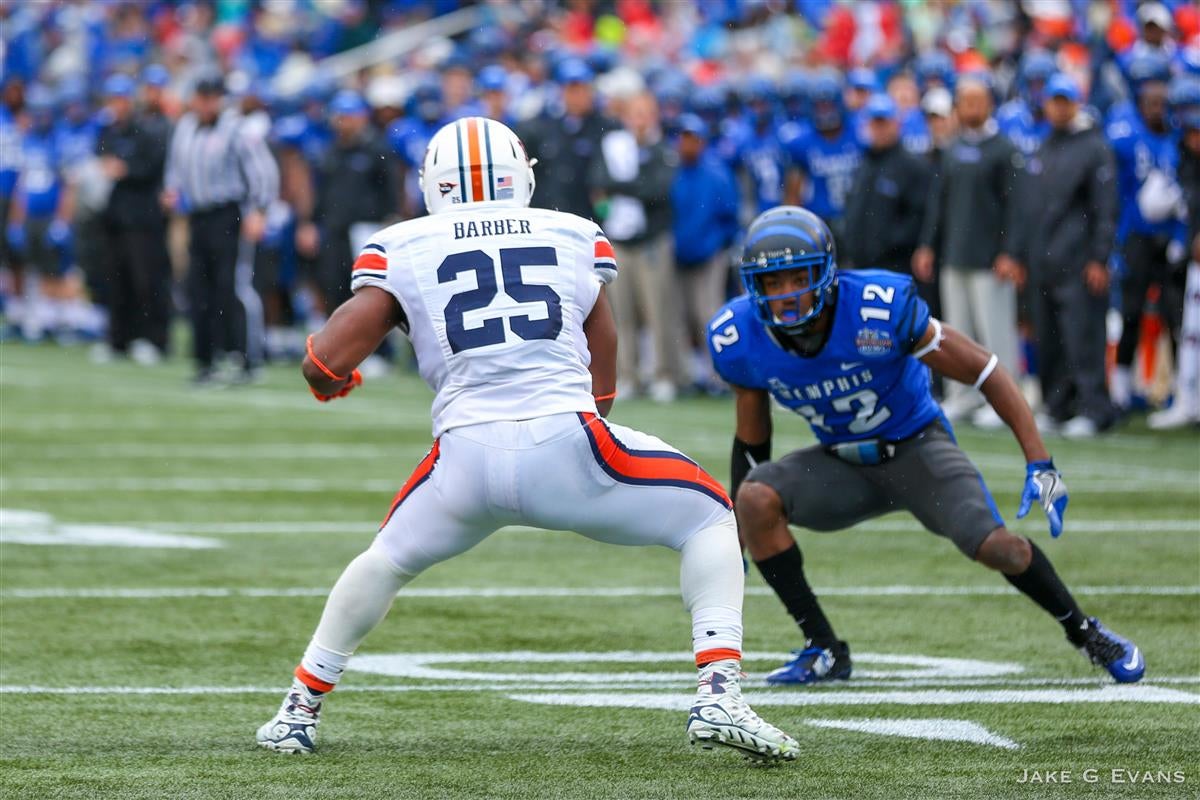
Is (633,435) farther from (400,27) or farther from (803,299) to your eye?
(400,27)

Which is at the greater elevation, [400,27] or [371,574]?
[400,27]

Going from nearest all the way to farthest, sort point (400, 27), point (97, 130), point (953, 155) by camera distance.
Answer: point (953, 155) < point (97, 130) < point (400, 27)

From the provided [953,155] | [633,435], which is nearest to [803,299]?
[633,435]

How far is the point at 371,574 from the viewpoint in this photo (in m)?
5.17

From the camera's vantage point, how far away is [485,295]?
5.11 m

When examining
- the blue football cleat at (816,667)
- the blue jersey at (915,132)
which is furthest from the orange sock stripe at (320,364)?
the blue jersey at (915,132)

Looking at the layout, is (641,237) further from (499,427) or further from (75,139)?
(499,427)

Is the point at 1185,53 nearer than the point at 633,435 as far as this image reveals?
No

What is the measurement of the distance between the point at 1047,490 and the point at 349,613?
1.97 metres

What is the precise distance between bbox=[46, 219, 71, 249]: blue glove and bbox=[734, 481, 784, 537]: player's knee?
1845 centimetres

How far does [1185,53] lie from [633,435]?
10.3 meters

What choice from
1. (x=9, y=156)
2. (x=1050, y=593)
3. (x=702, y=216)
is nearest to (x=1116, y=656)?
(x=1050, y=593)

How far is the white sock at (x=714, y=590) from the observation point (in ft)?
16.5

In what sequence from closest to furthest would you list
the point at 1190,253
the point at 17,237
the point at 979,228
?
1. the point at 1190,253
2. the point at 979,228
3. the point at 17,237
